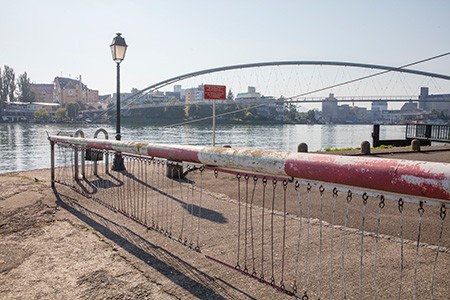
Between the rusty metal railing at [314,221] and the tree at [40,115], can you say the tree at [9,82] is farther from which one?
the rusty metal railing at [314,221]

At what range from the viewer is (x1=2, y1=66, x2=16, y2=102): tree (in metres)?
108

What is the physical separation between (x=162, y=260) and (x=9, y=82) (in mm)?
124162

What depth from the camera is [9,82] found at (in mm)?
110062

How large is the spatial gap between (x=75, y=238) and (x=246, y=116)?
84.2m

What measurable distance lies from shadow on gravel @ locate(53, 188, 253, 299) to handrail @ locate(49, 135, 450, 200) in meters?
1.00

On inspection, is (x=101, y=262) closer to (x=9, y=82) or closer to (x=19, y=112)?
(x=19, y=112)

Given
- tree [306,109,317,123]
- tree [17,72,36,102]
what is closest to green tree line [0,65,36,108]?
tree [17,72,36,102]

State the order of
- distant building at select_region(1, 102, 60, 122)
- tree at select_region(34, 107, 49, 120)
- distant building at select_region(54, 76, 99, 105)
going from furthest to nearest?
distant building at select_region(54, 76, 99, 105), tree at select_region(34, 107, 49, 120), distant building at select_region(1, 102, 60, 122)

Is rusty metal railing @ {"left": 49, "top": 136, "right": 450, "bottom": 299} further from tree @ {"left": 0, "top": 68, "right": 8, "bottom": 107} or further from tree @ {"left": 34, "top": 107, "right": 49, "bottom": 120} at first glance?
tree @ {"left": 0, "top": 68, "right": 8, "bottom": 107}

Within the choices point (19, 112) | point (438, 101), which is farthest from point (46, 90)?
point (438, 101)

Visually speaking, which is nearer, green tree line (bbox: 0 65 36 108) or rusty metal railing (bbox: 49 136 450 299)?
rusty metal railing (bbox: 49 136 450 299)

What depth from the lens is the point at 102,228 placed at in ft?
15.6

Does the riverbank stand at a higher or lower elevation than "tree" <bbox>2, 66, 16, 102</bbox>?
lower

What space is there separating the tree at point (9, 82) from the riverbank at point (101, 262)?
120 meters
